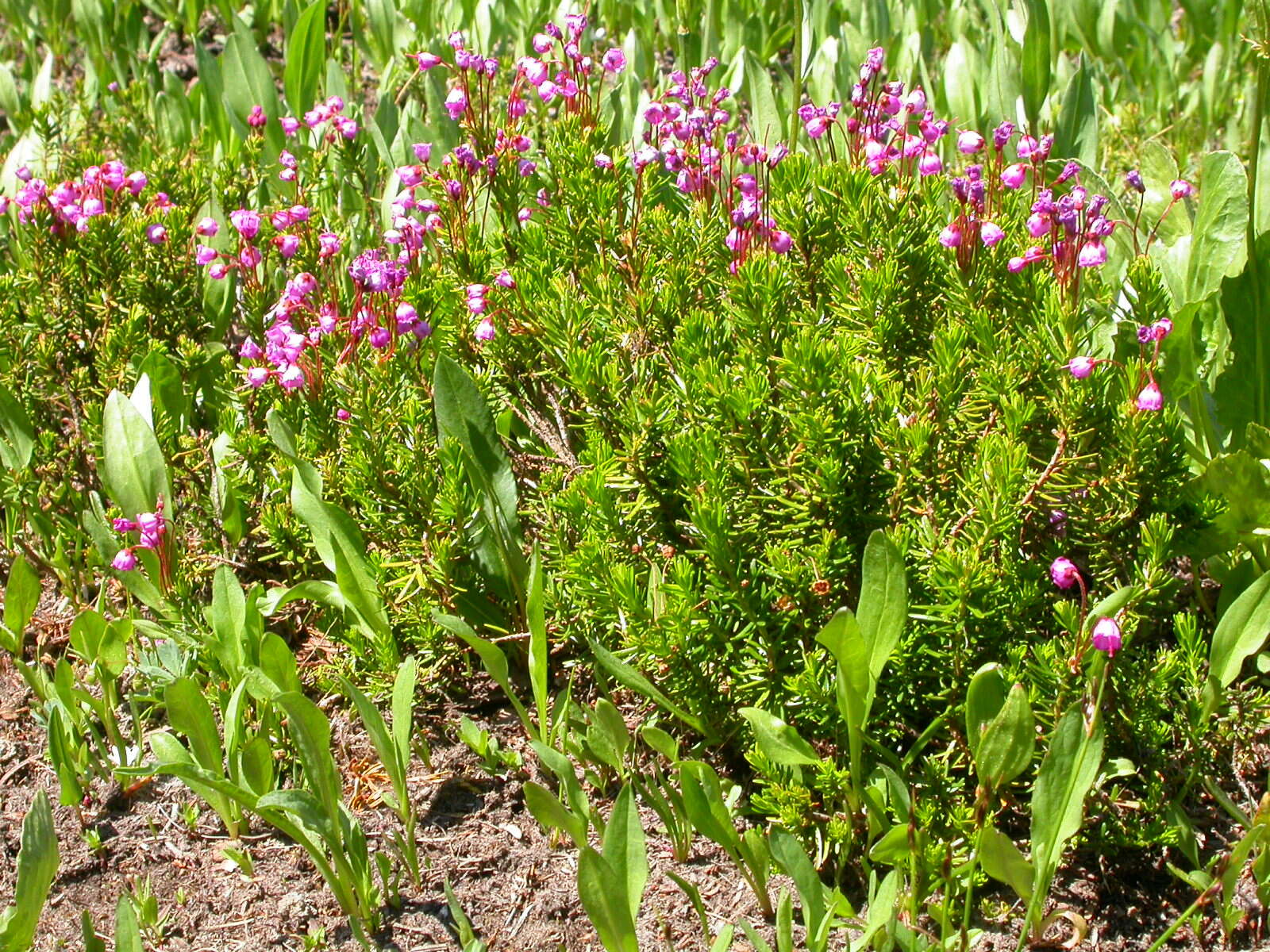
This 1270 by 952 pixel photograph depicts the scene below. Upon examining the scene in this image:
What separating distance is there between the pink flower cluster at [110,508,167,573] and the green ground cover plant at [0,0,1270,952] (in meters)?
0.02

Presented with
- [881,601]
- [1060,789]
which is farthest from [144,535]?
[1060,789]

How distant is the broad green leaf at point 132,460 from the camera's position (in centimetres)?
316

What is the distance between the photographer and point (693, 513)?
2.38 metres

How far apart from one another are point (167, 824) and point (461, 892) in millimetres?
641

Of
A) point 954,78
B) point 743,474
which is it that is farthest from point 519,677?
point 954,78

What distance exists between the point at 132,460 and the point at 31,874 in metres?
1.21

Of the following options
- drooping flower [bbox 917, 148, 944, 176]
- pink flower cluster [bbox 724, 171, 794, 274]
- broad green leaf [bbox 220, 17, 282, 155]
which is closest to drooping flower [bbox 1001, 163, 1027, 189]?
drooping flower [bbox 917, 148, 944, 176]

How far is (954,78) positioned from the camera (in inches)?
189

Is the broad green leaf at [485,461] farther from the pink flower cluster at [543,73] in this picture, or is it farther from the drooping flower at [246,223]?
the pink flower cluster at [543,73]

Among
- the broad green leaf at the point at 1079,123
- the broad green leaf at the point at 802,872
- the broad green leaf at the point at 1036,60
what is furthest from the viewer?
the broad green leaf at the point at 1036,60

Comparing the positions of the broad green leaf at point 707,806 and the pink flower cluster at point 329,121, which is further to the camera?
the pink flower cluster at point 329,121

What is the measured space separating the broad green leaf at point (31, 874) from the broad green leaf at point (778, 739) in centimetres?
118

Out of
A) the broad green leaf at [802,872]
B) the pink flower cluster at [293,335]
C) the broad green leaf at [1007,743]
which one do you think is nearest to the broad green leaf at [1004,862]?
the broad green leaf at [1007,743]

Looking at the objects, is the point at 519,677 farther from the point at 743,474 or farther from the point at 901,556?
the point at 901,556
